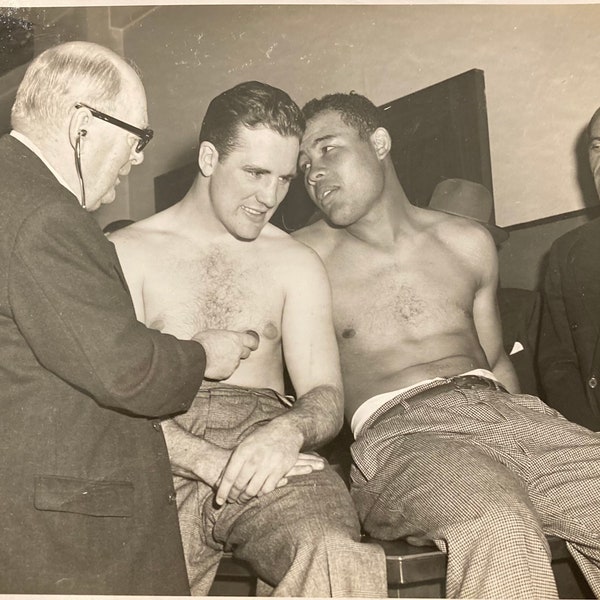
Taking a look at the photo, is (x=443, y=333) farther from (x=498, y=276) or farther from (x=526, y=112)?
(x=526, y=112)

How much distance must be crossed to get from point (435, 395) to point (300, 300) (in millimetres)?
269

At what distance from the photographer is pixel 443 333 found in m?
1.22

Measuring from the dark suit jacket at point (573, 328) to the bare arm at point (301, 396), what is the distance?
0.39m

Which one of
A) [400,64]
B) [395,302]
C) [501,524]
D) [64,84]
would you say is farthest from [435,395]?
[64,84]

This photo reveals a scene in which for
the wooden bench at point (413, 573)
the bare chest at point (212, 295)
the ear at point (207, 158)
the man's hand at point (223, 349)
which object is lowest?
the wooden bench at point (413, 573)

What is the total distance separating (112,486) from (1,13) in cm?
80

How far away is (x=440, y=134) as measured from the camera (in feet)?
4.35

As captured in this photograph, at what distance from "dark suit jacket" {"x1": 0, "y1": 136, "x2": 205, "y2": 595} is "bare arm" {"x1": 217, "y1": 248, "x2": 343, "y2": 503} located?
15 centimetres

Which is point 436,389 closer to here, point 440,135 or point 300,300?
point 300,300

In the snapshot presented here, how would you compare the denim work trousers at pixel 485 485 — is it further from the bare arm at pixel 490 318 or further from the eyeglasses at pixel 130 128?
the eyeglasses at pixel 130 128

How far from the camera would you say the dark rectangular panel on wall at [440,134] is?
1305mm

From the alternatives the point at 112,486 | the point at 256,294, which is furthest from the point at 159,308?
the point at 112,486

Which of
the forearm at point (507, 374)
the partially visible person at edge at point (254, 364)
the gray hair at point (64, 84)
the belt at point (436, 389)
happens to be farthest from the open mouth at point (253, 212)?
the forearm at point (507, 374)

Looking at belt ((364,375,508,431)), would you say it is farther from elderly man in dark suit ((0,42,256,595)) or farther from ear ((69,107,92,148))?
ear ((69,107,92,148))
